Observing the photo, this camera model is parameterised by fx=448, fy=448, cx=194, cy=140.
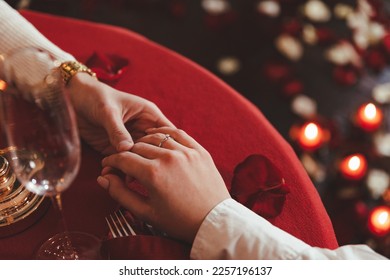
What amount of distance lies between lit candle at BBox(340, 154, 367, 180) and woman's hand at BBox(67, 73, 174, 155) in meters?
1.03

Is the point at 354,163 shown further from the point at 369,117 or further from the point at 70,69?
the point at 70,69

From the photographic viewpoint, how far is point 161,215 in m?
0.83

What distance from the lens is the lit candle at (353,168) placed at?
176 cm

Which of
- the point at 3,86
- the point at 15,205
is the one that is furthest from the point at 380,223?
the point at 3,86

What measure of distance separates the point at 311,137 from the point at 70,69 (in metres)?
1.09

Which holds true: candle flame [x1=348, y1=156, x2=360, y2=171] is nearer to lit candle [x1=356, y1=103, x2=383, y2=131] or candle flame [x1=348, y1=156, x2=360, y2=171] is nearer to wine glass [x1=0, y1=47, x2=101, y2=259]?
lit candle [x1=356, y1=103, x2=383, y2=131]

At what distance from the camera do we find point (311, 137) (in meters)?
1.81

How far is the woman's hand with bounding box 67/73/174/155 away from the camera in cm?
95

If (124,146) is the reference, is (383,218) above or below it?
below

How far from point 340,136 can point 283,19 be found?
71cm

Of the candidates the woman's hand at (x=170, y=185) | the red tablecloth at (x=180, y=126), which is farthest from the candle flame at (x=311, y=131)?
the woman's hand at (x=170, y=185)

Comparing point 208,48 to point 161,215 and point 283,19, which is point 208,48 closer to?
point 283,19

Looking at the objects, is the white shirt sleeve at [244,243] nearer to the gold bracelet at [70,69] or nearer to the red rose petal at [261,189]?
the red rose petal at [261,189]

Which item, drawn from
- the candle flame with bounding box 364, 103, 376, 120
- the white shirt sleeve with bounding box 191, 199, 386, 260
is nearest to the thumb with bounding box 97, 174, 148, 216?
the white shirt sleeve with bounding box 191, 199, 386, 260
